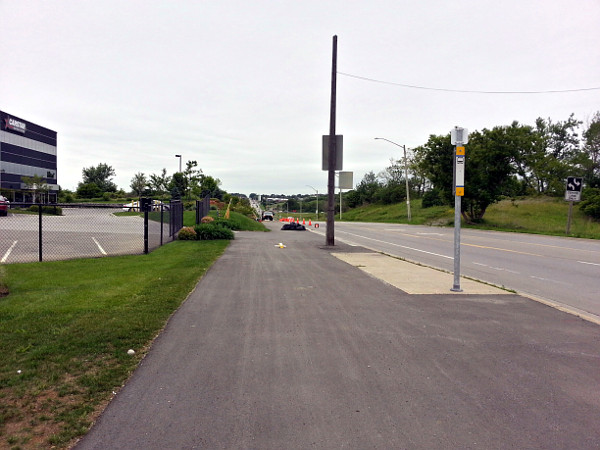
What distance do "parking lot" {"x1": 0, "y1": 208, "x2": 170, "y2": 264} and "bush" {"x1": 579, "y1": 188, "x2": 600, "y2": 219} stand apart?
34.1 metres

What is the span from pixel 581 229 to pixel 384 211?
38.7 metres

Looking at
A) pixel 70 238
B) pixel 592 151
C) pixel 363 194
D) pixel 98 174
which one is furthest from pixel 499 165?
pixel 98 174

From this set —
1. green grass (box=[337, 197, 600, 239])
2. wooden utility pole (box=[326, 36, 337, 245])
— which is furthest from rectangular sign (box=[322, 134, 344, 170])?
green grass (box=[337, 197, 600, 239])

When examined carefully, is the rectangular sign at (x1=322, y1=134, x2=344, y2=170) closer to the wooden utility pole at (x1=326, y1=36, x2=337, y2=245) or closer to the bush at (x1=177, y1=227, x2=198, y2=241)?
the wooden utility pole at (x1=326, y1=36, x2=337, y2=245)

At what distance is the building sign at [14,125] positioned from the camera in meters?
67.0

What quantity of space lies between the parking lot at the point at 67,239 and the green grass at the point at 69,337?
8.59ft

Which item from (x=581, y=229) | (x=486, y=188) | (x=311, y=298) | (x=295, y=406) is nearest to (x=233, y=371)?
(x=295, y=406)

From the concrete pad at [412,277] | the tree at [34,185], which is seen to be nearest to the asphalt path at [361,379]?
the concrete pad at [412,277]

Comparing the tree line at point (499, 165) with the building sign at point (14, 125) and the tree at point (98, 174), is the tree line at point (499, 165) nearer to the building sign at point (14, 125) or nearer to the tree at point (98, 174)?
the building sign at point (14, 125)

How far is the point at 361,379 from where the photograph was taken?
429cm

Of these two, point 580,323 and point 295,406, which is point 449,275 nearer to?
point 580,323

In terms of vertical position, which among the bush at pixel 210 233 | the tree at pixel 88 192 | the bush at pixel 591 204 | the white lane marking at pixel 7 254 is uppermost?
the tree at pixel 88 192

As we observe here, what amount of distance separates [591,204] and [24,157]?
78367mm

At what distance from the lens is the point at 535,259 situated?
14.9 metres
